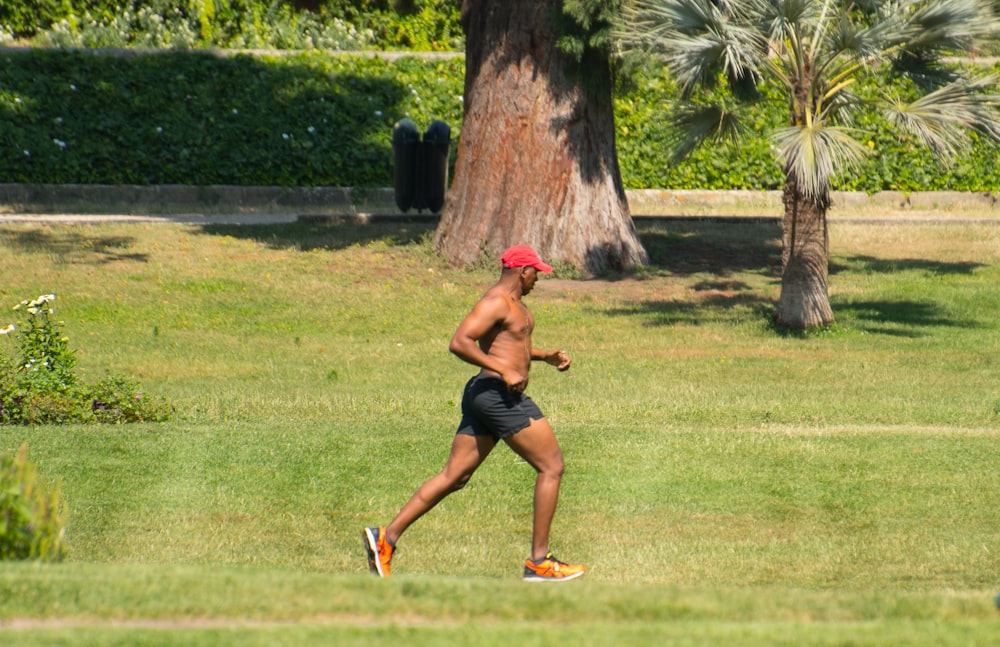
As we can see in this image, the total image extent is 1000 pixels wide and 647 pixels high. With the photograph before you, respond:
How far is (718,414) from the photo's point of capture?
1137cm

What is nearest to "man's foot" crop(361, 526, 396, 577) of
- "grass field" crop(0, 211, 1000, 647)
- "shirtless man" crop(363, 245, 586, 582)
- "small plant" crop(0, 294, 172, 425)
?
"shirtless man" crop(363, 245, 586, 582)

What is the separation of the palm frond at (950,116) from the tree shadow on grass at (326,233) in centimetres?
828

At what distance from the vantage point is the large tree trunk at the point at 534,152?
1847 centimetres

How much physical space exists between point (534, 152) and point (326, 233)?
12.9 feet

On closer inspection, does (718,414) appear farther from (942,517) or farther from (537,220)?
(537,220)

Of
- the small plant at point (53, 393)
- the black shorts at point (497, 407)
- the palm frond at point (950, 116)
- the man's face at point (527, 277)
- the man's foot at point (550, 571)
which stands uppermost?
the palm frond at point (950, 116)

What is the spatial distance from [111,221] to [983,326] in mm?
13297

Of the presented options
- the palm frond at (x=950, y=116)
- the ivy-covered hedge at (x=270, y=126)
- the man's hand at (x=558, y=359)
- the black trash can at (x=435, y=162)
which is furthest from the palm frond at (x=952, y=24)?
the black trash can at (x=435, y=162)

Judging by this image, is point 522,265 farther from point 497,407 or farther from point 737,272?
point 737,272

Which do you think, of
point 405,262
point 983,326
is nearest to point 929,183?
point 983,326

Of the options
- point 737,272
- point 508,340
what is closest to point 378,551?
point 508,340

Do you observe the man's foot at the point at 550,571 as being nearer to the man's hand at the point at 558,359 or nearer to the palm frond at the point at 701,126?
the man's hand at the point at 558,359

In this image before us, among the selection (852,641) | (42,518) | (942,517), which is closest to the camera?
(852,641)

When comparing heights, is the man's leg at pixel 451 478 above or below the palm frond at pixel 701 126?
below
